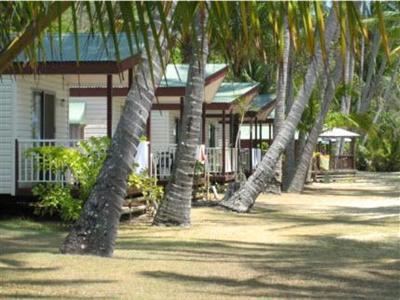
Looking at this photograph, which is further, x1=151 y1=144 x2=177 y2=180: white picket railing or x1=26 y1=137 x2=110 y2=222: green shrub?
x1=151 y1=144 x2=177 y2=180: white picket railing

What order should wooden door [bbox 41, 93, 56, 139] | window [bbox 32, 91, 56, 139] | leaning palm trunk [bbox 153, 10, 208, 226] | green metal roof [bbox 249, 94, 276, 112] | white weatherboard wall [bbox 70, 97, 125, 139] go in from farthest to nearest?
green metal roof [bbox 249, 94, 276, 112], white weatherboard wall [bbox 70, 97, 125, 139], wooden door [bbox 41, 93, 56, 139], window [bbox 32, 91, 56, 139], leaning palm trunk [bbox 153, 10, 208, 226]

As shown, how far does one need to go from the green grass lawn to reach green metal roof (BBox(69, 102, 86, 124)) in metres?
9.54

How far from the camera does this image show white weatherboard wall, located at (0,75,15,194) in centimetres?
1633

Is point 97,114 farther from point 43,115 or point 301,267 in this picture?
point 301,267

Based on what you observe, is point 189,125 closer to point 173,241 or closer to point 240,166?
point 173,241

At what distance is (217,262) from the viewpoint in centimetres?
1059

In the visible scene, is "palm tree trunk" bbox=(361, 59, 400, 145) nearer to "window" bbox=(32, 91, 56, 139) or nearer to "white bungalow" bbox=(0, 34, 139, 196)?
"window" bbox=(32, 91, 56, 139)

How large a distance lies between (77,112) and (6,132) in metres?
10.2

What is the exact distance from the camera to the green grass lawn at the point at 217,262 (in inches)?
324

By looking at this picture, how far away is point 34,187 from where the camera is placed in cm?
1594

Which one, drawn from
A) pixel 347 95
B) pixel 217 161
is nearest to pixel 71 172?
pixel 217 161

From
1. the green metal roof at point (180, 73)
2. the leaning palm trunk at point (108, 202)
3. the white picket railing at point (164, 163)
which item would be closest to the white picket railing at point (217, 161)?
the green metal roof at point (180, 73)

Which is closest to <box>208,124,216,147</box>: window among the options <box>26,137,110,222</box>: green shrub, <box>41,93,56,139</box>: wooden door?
<box>41,93,56,139</box>: wooden door

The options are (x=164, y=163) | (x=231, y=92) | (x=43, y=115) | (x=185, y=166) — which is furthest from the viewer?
(x=231, y=92)
